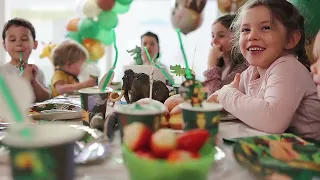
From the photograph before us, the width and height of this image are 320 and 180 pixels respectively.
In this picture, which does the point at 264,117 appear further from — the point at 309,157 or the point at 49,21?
the point at 49,21

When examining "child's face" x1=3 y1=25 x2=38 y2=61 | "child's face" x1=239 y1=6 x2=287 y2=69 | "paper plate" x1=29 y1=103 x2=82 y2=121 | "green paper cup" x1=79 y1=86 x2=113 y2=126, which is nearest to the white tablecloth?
"green paper cup" x1=79 y1=86 x2=113 y2=126

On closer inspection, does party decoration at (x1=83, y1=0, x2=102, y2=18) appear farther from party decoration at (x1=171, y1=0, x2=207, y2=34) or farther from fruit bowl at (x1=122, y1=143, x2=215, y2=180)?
fruit bowl at (x1=122, y1=143, x2=215, y2=180)

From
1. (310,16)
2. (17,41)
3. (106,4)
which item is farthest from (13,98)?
(106,4)

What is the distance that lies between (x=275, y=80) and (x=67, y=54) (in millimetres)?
1963

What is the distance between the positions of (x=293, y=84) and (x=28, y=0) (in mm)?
3578

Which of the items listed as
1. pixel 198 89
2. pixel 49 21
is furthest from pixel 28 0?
pixel 198 89

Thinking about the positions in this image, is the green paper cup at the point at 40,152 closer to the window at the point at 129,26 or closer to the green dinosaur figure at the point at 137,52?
the green dinosaur figure at the point at 137,52

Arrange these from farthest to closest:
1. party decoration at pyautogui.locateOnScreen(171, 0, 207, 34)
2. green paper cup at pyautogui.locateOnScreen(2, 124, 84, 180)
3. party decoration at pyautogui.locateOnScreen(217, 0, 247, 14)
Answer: party decoration at pyautogui.locateOnScreen(171, 0, 207, 34) < party decoration at pyautogui.locateOnScreen(217, 0, 247, 14) < green paper cup at pyautogui.locateOnScreen(2, 124, 84, 180)

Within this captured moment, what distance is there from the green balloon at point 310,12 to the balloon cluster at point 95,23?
1773 mm

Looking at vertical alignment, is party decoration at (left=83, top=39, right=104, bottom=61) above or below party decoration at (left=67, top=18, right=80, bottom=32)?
below

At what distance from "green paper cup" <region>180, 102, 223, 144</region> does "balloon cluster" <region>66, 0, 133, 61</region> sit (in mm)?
2338

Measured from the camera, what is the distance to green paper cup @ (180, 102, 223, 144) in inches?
27.0

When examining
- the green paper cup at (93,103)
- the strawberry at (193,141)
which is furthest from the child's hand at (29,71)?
the strawberry at (193,141)

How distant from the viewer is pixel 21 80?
1.68 ft
